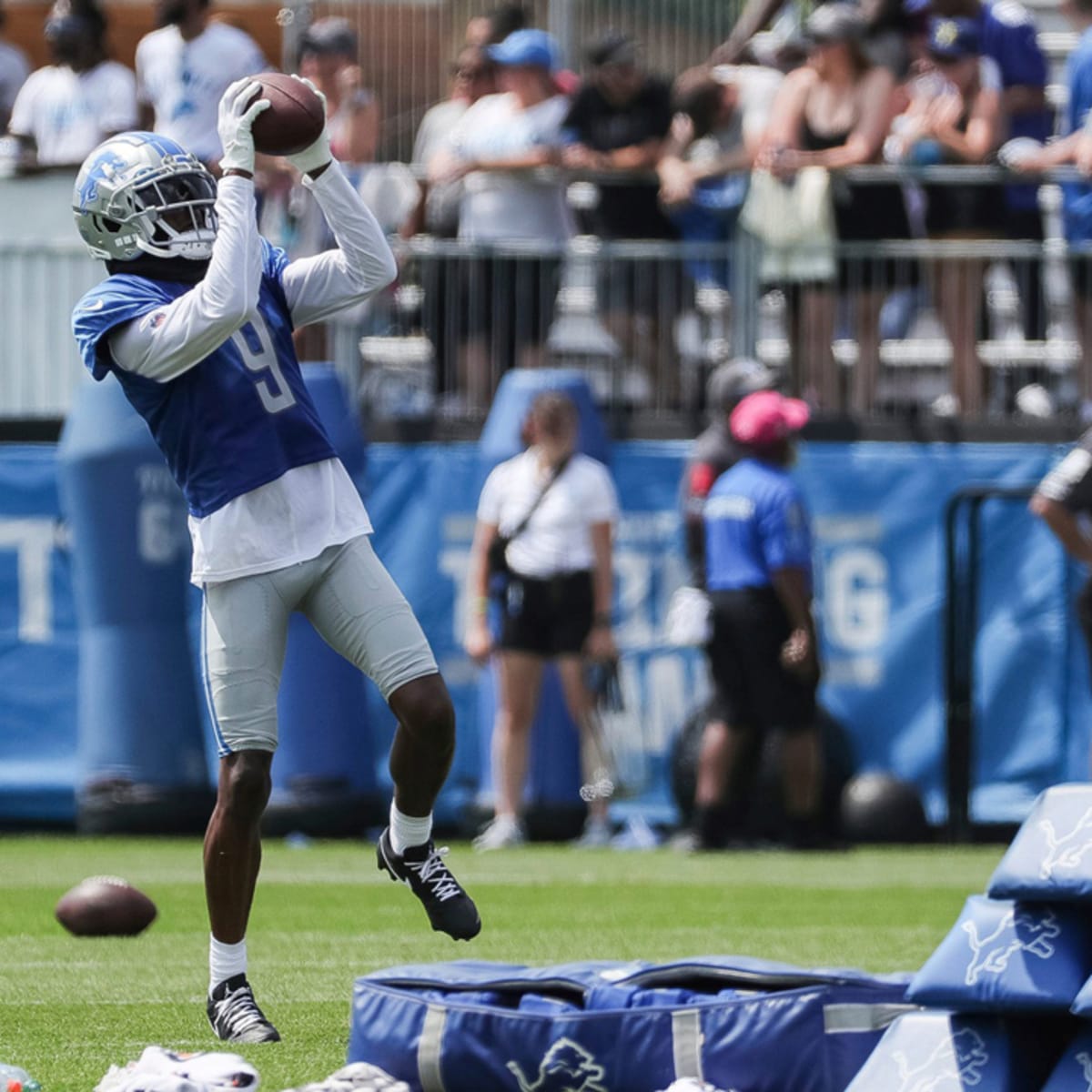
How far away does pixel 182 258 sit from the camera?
6.76m

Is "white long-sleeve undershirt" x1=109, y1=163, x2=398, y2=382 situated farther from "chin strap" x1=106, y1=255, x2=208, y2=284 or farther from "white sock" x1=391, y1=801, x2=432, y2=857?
"white sock" x1=391, y1=801, x2=432, y2=857

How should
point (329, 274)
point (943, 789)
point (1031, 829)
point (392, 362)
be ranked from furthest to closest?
point (392, 362), point (943, 789), point (329, 274), point (1031, 829)

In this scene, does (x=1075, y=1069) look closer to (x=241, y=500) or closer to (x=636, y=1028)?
(x=636, y=1028)

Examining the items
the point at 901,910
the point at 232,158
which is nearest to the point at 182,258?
the point at 232,158

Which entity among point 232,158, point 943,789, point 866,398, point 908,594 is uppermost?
point 232,158

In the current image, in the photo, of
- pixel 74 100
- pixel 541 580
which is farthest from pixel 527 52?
pixel 541 580

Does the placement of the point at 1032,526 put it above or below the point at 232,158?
below

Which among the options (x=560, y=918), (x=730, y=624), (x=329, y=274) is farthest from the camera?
(x=730, y=624)

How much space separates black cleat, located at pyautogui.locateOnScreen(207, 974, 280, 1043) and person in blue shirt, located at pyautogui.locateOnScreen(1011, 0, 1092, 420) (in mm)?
8295

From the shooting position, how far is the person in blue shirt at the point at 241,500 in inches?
254

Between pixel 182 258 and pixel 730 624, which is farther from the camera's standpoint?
pixel 730 624

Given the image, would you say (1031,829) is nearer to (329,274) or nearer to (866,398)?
(329,274)

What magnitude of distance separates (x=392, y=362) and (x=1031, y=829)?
10.00m

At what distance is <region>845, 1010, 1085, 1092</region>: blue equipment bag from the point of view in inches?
185
